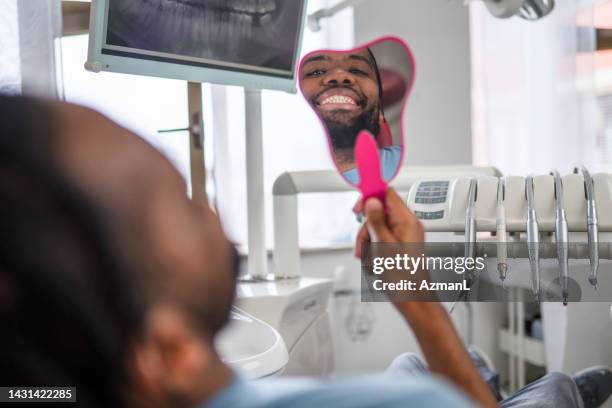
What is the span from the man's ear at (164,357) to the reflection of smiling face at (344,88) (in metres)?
0.81

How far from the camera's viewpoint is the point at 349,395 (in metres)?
0.33

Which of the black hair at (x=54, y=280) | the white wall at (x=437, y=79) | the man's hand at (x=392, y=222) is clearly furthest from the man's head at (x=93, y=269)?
the white wall at (x=437, y=79)

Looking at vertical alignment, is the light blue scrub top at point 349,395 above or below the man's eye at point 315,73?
below

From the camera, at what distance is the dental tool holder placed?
0.92m

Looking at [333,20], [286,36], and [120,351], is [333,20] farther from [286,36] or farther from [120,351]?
[120,351]

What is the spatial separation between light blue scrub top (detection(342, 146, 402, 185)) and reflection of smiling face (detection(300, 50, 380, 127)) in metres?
0.06

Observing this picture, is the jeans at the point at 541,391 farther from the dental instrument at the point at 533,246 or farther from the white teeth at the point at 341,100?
the white teeth at the point at 341,100

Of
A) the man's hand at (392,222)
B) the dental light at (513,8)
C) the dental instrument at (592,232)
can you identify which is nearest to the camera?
the man's hand at (392,222)

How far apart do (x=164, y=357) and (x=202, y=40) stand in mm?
927

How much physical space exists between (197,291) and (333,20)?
2.02m

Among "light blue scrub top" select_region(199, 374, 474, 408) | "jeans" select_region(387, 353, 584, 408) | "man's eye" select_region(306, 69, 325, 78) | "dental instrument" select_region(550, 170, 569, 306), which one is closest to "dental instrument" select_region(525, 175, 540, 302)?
"dental instrument" select_region(550, 170, 569, 306)

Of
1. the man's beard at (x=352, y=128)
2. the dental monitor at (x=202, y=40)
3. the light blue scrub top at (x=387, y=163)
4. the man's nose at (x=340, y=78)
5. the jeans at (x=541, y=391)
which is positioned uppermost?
the dental monitor at (x=202, y=40)

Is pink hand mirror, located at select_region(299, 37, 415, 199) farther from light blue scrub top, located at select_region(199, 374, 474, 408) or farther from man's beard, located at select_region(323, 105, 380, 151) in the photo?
light blue scrub top, located at select_region(199, 374, 474, 408)

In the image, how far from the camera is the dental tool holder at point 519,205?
92cm
